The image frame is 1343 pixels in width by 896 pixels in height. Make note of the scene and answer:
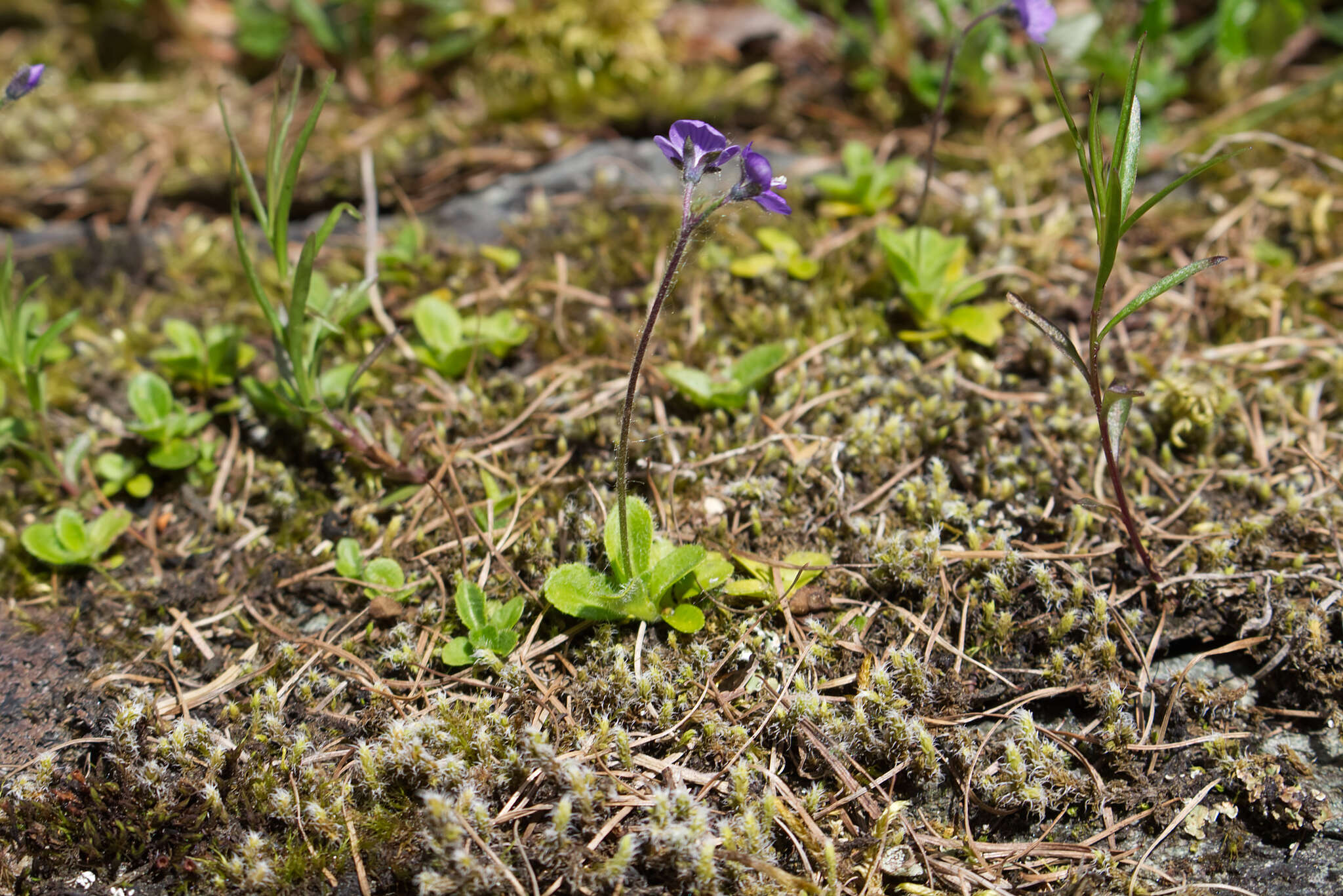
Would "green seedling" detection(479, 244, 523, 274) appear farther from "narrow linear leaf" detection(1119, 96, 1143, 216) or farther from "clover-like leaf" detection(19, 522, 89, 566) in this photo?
"narrow linear leaf" detection(1119, 96, 1143, 216)

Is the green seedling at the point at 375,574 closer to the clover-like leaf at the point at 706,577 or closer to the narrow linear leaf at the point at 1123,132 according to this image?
the clover-like leaf at the point at 706,577

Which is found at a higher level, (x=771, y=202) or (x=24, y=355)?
(x=771, y=202)

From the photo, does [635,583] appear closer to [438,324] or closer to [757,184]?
[757,184]

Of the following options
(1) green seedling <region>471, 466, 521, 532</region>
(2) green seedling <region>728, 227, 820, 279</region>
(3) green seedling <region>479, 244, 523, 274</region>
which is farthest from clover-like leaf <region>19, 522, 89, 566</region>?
(2) green seedling <region>728, 227, 820, 279</region>

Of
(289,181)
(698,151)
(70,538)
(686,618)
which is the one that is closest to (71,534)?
(70,538)

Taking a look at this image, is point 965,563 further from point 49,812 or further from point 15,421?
point 15,421
